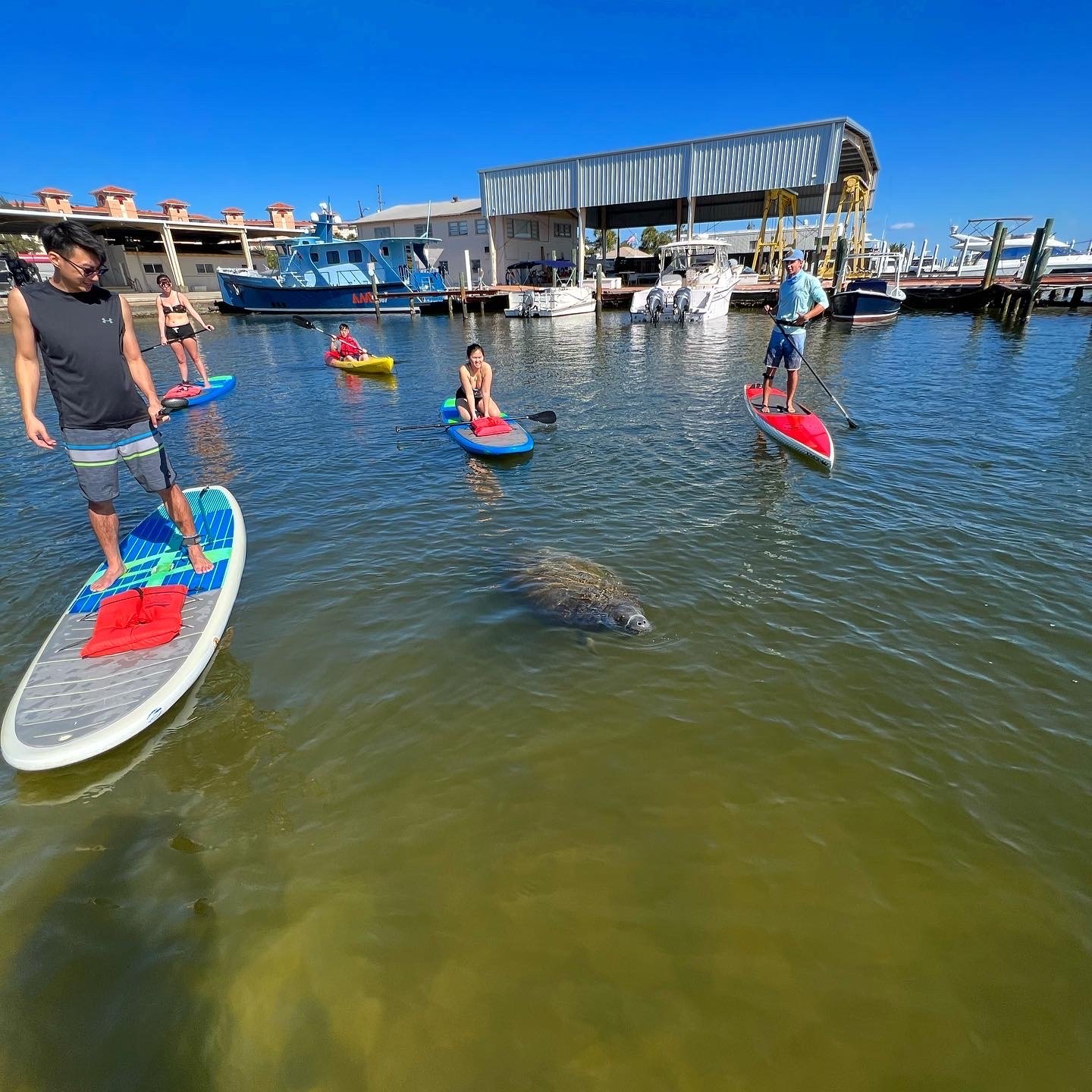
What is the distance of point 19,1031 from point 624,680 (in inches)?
143

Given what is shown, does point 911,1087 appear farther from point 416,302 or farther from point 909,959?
point 416,302

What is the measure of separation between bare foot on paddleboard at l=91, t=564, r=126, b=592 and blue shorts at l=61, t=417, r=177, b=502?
2.52 ft

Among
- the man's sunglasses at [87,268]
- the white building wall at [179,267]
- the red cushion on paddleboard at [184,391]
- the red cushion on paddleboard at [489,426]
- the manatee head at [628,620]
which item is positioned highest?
the white building wall at [179,267]

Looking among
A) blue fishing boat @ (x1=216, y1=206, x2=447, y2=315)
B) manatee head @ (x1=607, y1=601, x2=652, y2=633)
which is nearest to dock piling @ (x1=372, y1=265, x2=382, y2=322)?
blue fishing boat @ (x1=216, y1=206, x2=447, y2=315)

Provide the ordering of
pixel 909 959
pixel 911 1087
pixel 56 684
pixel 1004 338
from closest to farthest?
1. pixel 911 1087
2. pixel 909 959
3. pixel 56 684
4. pixel 1004 338

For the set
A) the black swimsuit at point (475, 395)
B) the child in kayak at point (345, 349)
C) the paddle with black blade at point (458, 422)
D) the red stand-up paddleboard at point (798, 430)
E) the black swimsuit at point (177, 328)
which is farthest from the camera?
the child in kayak at point (345, 349)

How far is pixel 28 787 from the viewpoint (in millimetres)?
3664

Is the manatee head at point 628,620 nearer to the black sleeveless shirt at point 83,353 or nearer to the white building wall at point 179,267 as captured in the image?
the black sleeveless shirt at point 83,353

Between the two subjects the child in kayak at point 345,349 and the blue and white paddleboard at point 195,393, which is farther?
the child in kayak at point 345,349

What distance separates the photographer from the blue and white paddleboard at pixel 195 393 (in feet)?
45.0

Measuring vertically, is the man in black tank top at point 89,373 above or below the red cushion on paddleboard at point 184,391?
above

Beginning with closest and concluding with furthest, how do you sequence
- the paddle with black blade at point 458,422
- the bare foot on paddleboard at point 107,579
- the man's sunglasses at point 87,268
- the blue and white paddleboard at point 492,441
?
the man's sunglasses at point 87,268 < the bare foot on paddleboard at point 107,579 < the blue and white paddleboard at point 492,441 < the paddle with black blade at point 458,422

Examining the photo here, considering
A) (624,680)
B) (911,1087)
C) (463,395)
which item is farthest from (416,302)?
(911,1087)

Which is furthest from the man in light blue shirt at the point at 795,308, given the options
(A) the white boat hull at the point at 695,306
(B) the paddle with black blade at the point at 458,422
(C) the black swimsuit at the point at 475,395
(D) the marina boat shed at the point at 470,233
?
(D) the marina boat shed at the point at 470,233
